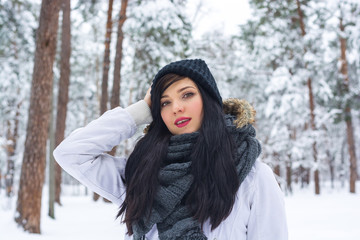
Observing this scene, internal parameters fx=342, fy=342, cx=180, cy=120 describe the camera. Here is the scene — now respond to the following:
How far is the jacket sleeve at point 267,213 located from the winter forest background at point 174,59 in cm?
628

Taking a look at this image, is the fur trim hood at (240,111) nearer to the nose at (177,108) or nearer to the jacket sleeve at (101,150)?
the nose at (177,108)

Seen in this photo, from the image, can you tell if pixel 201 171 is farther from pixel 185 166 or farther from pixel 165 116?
pixel 165 116

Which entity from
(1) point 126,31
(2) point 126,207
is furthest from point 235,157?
(1) point 126,31

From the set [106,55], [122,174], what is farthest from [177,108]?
[106,55]

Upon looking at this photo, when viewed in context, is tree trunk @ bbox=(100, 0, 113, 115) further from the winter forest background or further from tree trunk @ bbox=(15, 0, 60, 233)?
tree trunk @ bbox=(15, 0, 60, 233)

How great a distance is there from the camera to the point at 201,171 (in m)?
2.01

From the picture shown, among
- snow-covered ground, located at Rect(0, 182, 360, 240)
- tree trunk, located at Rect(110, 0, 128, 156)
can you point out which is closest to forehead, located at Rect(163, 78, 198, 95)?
snow-covered ground, located at Rect(0, 182, 360, 240)

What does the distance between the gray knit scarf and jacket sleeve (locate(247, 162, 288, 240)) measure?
13 centimetres

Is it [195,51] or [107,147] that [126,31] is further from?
[107,147]

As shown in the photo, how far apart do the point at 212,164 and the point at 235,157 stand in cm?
15

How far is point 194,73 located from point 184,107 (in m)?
0.23

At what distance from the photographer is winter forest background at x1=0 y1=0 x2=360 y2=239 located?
7.33 metres

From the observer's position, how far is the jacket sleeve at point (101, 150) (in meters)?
2.13

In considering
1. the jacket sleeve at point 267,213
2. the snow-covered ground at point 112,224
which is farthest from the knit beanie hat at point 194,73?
the snow-covered ground at point 112,224
